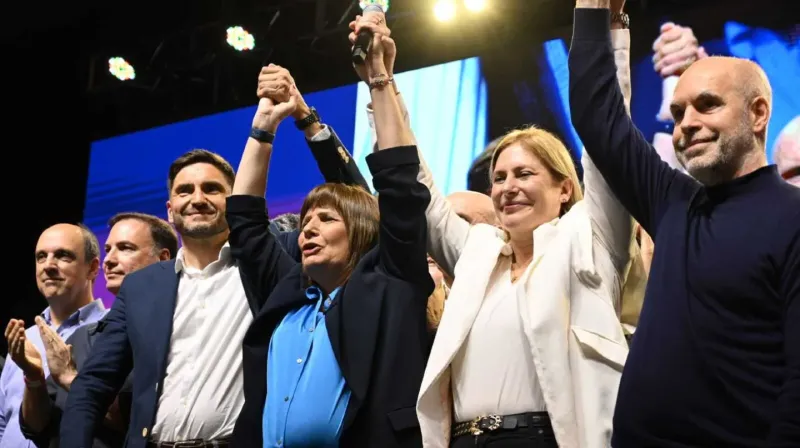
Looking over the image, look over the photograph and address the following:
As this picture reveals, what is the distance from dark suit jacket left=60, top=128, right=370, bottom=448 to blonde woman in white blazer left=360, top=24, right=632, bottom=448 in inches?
27.2

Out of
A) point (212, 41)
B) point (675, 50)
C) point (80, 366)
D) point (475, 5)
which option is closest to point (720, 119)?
point (80, 366)

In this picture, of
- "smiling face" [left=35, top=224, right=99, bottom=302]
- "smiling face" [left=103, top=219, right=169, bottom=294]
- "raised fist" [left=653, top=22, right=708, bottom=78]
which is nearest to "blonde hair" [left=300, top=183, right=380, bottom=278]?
"smiling face" [left=103, top=219, right=169, bottom=294]

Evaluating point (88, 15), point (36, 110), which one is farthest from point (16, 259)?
point (88, 15)

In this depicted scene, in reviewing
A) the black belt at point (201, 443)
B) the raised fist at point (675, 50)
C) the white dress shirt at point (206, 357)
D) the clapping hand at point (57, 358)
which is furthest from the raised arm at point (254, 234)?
the raised fist at point (675, 50)

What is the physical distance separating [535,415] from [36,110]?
20.2 feet

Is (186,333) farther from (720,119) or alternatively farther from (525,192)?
(720,119)

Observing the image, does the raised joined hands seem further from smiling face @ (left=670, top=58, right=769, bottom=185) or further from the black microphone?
smiling face @ (left=670, top=58, right=769, bottom=185)

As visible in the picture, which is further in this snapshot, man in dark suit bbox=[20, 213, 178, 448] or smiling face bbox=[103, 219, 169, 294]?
smiling face bbox=[103, 219, 169, 294]

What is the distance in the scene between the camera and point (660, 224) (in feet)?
5.88

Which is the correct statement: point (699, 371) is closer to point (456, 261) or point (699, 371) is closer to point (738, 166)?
point (738, 166)

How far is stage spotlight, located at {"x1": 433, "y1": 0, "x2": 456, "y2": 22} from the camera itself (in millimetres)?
5484

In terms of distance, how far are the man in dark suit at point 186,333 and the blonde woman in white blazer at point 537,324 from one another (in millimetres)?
741

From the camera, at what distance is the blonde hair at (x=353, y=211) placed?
2453mm

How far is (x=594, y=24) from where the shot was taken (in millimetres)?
1961
